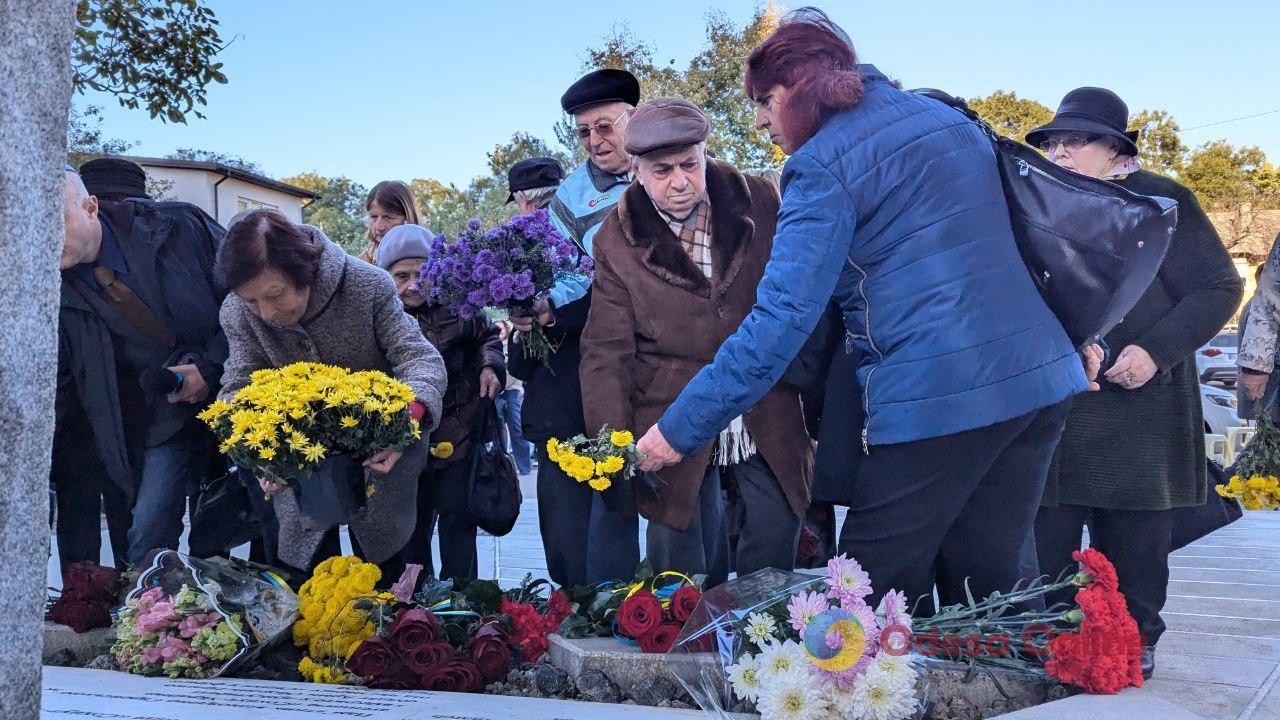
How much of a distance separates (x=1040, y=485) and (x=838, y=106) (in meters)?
1.08

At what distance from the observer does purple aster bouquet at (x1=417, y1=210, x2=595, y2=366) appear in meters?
4.14

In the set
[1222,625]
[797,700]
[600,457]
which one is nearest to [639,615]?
[600,457]

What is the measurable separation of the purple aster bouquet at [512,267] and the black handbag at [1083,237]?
1794mm

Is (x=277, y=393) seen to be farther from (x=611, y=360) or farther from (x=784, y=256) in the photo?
(x=784, y=256)

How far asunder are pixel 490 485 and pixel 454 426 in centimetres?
29

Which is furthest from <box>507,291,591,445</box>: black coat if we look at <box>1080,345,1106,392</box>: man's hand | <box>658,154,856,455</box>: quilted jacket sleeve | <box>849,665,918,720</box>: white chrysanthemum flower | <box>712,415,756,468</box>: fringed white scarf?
<box>849,665,918,720</box>: white chrysanthemum flower

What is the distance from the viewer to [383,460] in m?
4.06

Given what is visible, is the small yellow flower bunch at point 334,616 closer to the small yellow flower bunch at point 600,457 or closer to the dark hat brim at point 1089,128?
the small yellow flower bunch at point 600,457

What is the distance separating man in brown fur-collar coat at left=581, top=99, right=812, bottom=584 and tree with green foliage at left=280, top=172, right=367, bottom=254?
44369 mm

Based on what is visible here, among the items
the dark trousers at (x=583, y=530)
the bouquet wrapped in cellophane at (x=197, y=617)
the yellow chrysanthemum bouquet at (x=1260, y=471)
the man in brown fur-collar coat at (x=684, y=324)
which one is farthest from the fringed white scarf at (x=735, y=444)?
the yellow chrysanthemum bouquet at (x=1260, y=471)

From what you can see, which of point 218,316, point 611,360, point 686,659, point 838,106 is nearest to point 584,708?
point 686,659

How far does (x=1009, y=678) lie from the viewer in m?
3.10

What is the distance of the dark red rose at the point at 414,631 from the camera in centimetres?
359

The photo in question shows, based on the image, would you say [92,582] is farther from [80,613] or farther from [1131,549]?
[1131,549]
